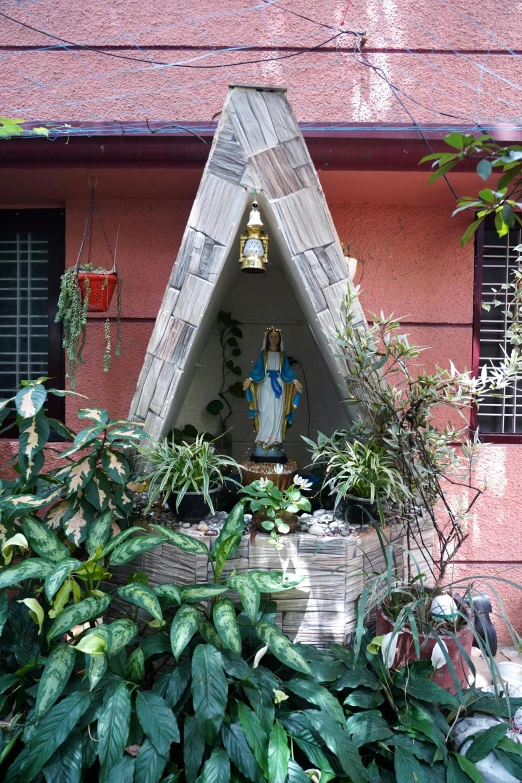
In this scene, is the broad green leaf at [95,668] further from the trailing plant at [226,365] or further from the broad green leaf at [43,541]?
the trailing plant at [226,365]

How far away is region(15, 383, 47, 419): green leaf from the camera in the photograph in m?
2.57

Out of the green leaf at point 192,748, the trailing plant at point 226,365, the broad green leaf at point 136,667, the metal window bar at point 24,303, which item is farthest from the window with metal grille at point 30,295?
the green leaf at point 192,748

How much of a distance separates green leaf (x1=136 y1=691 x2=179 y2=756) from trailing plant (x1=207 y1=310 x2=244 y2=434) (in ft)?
6.35

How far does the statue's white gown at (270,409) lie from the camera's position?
3.23 meters

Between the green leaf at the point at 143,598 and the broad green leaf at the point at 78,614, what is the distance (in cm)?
9

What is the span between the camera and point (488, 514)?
3.92 m

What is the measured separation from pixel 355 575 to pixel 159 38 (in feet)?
12.8

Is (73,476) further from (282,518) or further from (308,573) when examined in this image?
(308,573)

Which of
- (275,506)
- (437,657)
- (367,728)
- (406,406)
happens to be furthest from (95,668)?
(406,406)

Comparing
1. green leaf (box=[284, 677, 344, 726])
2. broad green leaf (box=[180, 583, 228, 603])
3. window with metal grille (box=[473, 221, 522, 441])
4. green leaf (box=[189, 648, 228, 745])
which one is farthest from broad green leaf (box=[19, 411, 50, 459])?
window with metal grille (box=[473, 221, 522, 441])

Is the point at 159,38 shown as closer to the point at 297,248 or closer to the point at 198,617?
the point at 297,248

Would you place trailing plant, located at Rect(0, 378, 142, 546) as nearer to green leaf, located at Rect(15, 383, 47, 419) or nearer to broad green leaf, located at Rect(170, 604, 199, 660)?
green leaf, located at Rect(15, 383, 47, 419)

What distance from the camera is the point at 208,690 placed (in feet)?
6.97

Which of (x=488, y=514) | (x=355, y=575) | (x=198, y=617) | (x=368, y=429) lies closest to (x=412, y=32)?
(x=368, y=429)
